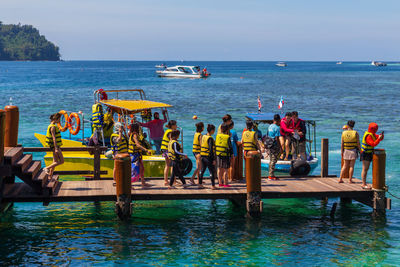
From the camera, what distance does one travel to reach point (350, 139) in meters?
14.8

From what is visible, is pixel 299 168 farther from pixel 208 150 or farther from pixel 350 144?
pixel 208 150

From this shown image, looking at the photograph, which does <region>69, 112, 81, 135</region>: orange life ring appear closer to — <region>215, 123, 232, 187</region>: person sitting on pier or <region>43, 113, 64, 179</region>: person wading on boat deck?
<region>43, 113, 64, 179</region>: person wading on boat deck

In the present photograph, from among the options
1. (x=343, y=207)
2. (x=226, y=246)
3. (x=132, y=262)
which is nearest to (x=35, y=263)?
(x=132, y=262)

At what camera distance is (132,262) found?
492 inches

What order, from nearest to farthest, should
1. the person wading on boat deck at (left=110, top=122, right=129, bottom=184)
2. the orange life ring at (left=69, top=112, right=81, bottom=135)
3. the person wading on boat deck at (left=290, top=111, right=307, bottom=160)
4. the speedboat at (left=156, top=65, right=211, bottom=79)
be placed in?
the person wading on boat deck at (left=110, top=122, right=129, bottom=184) < the person wading on boat deck at (left=290, top=111, right=307, bottom=160) < the orange life ring at (left=69, top=112, right=81, bottom=135) < the speedboat at (left=156, top=65, right=211, bottom=79)

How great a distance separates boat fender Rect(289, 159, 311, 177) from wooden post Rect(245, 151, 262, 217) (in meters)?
3.19

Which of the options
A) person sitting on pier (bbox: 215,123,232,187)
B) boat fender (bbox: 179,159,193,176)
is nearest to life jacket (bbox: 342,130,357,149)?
person sitting on pier (bbox: 215,123,232,187)

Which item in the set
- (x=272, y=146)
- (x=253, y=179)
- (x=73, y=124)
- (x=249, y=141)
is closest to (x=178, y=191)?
(x=253, y=179)

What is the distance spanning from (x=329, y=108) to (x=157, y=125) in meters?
37.4

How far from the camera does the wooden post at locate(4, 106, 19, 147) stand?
591 inches

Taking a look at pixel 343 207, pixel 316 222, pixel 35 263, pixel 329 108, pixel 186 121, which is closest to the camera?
pixel 35 263

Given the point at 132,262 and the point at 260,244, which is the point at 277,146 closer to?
the point at 260,244

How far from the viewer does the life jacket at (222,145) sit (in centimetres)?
1416

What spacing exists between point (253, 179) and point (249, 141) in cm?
134
